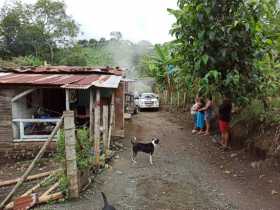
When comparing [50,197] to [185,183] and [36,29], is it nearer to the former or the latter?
[185,183]

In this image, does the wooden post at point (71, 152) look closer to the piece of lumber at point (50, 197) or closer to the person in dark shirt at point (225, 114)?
the piece of lumber at point (50, 197)

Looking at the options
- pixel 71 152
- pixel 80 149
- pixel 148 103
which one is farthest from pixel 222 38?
pixel 148 103

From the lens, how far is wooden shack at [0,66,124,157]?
27.0ft

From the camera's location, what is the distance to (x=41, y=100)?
1223 cm

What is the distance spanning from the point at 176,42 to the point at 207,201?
173 inches

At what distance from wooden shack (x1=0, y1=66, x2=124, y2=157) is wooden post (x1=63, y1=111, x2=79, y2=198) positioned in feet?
7.73

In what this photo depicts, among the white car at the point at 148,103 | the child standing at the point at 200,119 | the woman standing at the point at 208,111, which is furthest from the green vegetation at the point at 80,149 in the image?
the white car at the point at 148,103

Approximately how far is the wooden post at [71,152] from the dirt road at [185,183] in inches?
14.0

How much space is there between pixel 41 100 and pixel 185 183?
29.2 ft

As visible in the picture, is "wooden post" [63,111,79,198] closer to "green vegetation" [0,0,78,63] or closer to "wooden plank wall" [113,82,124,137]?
"wooden plank wall" [113,82,124,137]

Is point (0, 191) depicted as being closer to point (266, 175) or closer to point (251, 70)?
point (266, 175)

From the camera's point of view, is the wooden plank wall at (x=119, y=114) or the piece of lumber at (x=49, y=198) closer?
the piece of lumber at (x=49, y=198)

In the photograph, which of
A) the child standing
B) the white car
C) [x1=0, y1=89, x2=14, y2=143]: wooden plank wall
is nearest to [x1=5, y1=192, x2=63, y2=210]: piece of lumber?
[x1=0, y1=89, x2=14, y2=143]: wooden plank wall

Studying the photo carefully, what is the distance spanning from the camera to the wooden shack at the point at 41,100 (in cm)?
823
